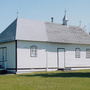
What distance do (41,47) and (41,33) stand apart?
2.05 m

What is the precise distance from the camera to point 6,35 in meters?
26.9

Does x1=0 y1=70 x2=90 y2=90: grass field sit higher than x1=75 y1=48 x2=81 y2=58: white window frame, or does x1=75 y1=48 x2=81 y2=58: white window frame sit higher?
x1=75 y1=48 x2=81 y2=58: white window frame

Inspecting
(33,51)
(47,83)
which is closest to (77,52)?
(33,51)

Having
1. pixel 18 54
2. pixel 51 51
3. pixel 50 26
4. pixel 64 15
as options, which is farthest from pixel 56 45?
pixel 64 15

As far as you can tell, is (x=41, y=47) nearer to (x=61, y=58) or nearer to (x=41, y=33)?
(x=41, y=33)

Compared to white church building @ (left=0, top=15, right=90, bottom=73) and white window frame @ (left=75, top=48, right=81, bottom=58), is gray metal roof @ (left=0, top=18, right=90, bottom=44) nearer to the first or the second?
white church building @ (left=0, top=15, right=90, bottom=73)

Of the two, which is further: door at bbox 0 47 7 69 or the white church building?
door at bbox 0 47 7 69

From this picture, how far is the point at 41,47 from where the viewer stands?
26.4m

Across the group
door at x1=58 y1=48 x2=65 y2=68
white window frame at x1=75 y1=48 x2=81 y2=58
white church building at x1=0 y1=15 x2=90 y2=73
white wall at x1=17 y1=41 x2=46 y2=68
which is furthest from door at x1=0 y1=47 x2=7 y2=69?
white window frame at x1=75 y1=48 x2=81 y2=58

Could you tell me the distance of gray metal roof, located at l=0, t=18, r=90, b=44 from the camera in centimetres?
2578

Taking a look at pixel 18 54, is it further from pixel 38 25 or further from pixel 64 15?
pixel 64 15

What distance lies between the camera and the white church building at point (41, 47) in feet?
81.4

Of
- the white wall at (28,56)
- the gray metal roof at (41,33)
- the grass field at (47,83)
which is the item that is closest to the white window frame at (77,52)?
the gray metal roof at (41,33)

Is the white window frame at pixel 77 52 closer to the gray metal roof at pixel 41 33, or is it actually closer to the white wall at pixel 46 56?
the white wall at pixel 46 56
